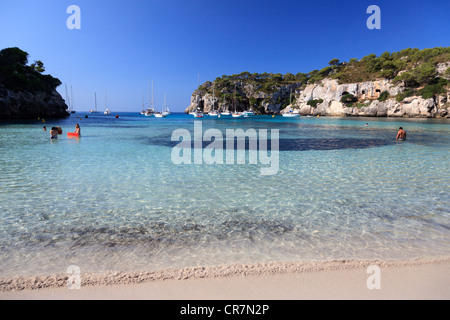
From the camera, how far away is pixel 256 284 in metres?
3.50

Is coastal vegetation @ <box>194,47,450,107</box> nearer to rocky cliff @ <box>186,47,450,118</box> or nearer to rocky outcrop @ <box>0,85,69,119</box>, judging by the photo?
rocky cliff @ <box>186,47,450,118</box>

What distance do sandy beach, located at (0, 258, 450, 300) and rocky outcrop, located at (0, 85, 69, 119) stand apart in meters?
66.1

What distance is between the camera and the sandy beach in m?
3.26

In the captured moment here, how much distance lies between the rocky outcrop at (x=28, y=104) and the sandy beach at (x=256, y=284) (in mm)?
66118

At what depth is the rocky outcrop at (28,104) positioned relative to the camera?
2061 inches

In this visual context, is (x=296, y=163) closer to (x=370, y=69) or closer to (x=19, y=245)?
(x=19, y=245)

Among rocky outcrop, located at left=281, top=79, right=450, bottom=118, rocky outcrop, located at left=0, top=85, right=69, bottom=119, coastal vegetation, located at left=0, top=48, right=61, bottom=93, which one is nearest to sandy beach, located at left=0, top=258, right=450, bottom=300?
rocky outcrop, located at left=0, top=85, right=69, bottom=119

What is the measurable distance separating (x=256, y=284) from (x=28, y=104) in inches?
2948

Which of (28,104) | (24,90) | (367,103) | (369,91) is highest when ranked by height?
(369,91)

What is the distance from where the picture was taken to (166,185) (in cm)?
871

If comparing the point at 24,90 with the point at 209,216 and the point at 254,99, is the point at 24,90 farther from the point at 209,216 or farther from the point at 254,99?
the point at 254,99

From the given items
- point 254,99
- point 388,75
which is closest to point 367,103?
point 388,75
